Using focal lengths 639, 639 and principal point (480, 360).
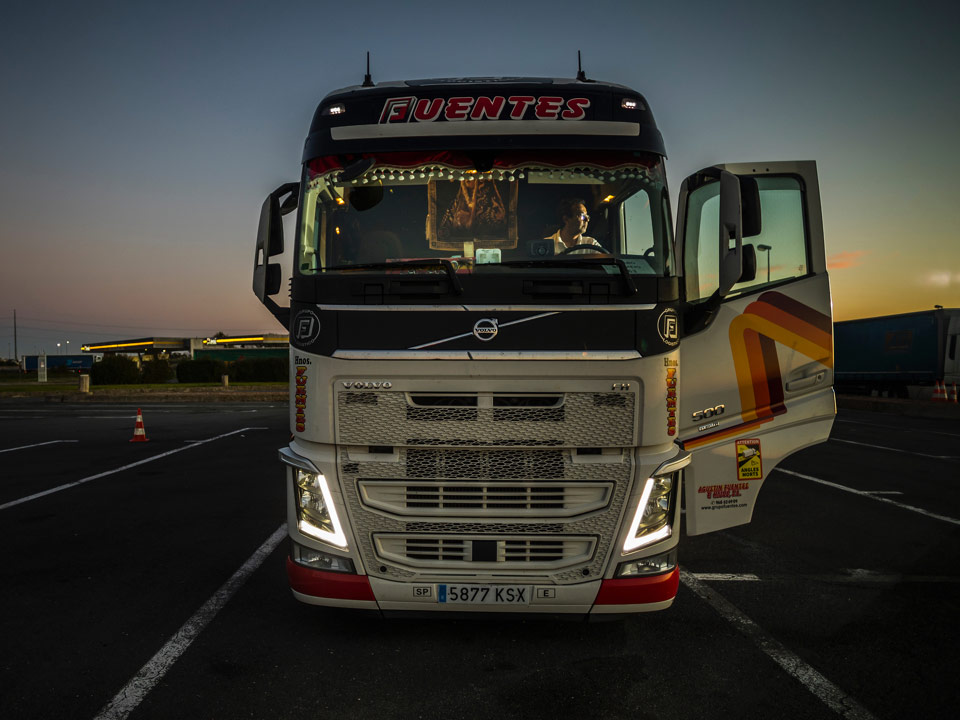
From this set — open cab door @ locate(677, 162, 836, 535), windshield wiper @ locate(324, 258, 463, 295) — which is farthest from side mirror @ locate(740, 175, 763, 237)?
windshield wiper @ locate(324, 258, 463, 295)

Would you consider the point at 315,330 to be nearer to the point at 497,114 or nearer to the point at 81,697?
the point at 497,114

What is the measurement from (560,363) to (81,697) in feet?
9.22

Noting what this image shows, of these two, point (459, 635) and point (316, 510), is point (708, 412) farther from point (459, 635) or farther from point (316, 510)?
point (316, 510)

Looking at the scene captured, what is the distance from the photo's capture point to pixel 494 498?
3396 millimetres

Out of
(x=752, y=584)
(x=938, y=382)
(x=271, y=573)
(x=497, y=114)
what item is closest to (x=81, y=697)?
(x=271, y=573)

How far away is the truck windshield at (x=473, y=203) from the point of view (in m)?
3.72

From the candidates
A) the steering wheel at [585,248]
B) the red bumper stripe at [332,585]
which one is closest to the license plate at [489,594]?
the red bumper stripe at [332,585]

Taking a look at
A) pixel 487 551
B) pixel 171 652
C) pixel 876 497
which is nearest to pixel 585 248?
pixel 487 551

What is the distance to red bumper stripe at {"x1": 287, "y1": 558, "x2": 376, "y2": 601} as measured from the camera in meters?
3.44

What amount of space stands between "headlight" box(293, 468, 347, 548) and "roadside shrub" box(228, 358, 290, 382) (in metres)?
35.7

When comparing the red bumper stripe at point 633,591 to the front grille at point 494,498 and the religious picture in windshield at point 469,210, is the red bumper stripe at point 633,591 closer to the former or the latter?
the front grille at point 494,498

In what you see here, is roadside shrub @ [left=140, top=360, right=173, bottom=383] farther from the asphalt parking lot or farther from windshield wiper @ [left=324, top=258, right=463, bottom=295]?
windshield wiper @ [left=324, top=258, right=463, bottom=295]

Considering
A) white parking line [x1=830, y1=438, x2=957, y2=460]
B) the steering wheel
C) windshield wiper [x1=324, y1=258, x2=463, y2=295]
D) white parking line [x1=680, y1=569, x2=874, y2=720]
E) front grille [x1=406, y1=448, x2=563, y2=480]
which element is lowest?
white parking line [x1=830, y1=438, x2=957, y2=460]

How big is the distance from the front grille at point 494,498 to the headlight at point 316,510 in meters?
0.23
